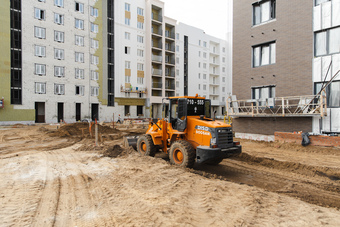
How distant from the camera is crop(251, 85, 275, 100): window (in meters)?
17.8

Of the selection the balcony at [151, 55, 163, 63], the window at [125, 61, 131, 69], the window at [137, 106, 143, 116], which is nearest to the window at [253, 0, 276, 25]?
the window at [125, 61, 131, 69]

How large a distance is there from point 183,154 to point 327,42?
44.0 ft

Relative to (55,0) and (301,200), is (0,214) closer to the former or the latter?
(301,200)

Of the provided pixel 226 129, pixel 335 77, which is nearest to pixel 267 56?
pixel 335 77

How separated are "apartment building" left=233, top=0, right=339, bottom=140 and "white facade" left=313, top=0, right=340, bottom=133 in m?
0.05

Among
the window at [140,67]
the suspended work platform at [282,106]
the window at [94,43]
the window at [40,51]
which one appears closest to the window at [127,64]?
the window at [140,67]

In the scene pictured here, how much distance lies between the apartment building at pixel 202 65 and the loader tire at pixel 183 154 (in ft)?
161

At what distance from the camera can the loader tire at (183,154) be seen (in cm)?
848

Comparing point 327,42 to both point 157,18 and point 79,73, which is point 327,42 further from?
point 157,18

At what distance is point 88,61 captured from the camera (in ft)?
133

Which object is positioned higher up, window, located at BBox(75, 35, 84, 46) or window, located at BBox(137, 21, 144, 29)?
window, located at BBox(137, 21, 144, 29)

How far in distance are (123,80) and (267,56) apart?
104ft

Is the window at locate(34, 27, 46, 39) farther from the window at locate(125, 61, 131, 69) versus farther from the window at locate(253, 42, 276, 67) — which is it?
the window at locate(253, 42, 276, 67)

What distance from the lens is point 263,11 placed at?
1847 centimetres
